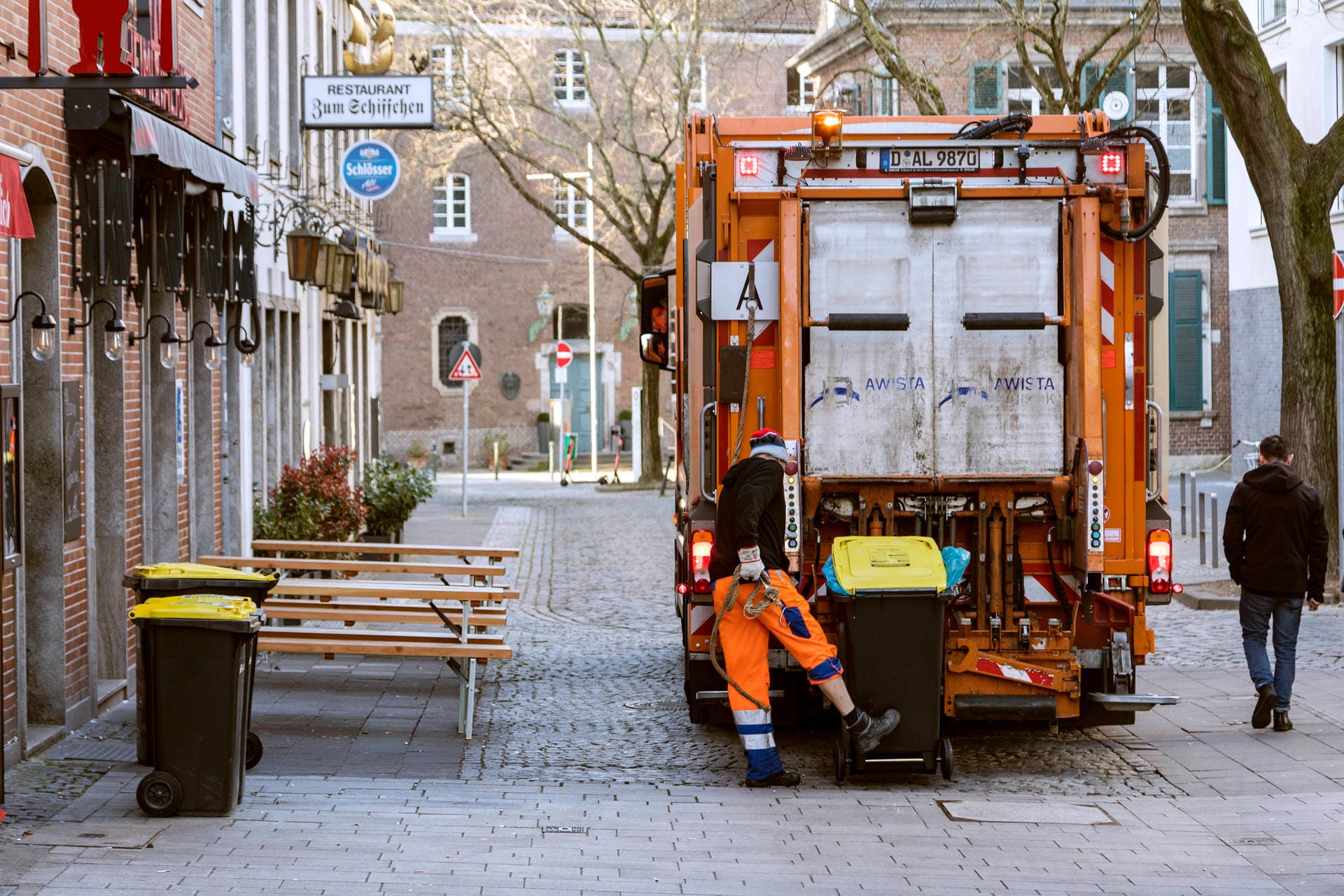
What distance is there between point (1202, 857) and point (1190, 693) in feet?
14.3

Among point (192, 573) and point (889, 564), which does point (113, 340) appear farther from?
point (889, 564)

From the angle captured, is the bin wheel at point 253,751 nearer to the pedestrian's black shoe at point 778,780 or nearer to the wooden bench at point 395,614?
the wooden bench at point 395,614

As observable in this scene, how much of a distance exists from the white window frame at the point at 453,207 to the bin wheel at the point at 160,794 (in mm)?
44521

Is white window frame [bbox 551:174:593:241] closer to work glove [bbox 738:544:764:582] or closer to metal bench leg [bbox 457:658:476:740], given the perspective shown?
metal bench leg [bbox 457:658:476:740]

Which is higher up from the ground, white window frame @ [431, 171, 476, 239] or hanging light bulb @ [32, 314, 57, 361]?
white window frame @ [431, 171, 476, 239]

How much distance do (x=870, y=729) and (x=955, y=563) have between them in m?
0.87

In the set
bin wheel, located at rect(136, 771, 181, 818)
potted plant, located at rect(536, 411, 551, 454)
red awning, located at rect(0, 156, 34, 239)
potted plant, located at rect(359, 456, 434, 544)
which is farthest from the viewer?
potted plant, located at rect(536, 411, 551, 454)

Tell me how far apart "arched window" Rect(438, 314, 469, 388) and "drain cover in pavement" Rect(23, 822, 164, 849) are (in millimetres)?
44176

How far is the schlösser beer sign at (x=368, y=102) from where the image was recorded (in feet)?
59.6

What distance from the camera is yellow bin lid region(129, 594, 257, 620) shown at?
7.60 meters

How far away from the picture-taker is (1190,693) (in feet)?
37.5

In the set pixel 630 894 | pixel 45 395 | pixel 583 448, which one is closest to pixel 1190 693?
pixel 630 894

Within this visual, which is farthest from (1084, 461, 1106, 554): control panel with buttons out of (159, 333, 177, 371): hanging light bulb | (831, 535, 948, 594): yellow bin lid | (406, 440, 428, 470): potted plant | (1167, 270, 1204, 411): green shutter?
(406, 440, 428, 470): potted plant

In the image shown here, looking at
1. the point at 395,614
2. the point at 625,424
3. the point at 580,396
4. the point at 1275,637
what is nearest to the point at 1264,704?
the point at 1275,637
